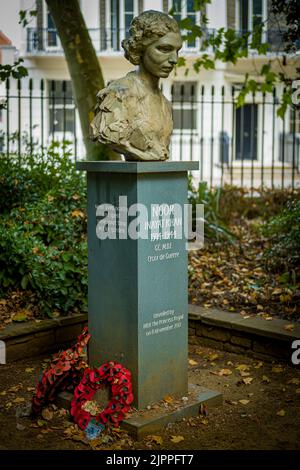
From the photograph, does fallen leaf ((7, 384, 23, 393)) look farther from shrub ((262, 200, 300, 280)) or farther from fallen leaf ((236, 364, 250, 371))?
shrub ((262, 200, 300, 280))

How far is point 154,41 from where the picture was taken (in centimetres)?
446

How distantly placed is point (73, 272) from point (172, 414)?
2.35m

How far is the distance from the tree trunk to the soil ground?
370cm

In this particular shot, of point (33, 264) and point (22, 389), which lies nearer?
point (22, 389)

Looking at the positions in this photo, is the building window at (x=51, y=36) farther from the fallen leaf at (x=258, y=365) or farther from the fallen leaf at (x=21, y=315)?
the fallen leaf at (x=258, y=365)

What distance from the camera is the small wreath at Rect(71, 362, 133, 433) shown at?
438 cm

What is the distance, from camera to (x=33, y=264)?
20.9 feet

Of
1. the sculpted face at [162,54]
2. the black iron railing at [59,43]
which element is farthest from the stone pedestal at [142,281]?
the black iron railing at [59,43]

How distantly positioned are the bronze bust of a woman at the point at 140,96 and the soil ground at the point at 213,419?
5.96 feet

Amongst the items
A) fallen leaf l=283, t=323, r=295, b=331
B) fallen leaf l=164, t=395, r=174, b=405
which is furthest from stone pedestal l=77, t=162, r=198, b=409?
fallen leaf l=283, t=323, r=295, b=331
